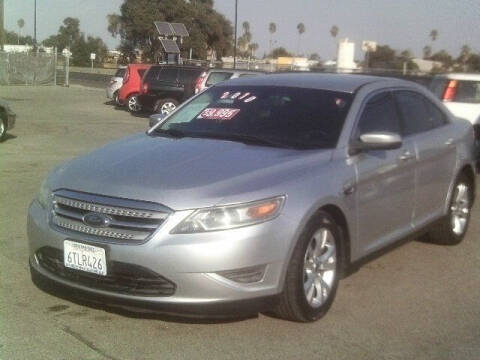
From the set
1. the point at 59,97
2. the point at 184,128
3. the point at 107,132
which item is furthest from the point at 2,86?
the point at 184,128

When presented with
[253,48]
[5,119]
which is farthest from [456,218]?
[253,48]

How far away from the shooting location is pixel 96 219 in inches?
155

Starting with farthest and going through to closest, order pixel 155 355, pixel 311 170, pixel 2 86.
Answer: pixel 2 86
pixel 311 170
pixel 155 355

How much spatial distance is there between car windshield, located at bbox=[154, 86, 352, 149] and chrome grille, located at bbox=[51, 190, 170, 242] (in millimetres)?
1232

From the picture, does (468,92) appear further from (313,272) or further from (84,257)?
(84,257)

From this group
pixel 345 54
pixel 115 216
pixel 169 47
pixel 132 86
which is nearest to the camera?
pixel 115 216

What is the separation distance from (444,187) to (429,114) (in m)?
0.67

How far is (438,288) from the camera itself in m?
5.23

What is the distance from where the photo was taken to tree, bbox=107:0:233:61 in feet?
211

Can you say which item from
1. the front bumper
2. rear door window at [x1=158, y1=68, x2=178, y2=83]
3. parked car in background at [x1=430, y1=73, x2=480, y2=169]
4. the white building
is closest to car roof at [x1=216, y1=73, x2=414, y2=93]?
the front bumper

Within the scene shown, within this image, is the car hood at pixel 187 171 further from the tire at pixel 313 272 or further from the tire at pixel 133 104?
the tire at pixel 133 104

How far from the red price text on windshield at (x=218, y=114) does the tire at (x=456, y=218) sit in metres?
2.20

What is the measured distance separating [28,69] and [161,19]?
92.2 feet

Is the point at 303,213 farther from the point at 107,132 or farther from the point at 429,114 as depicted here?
the point at 107,132
